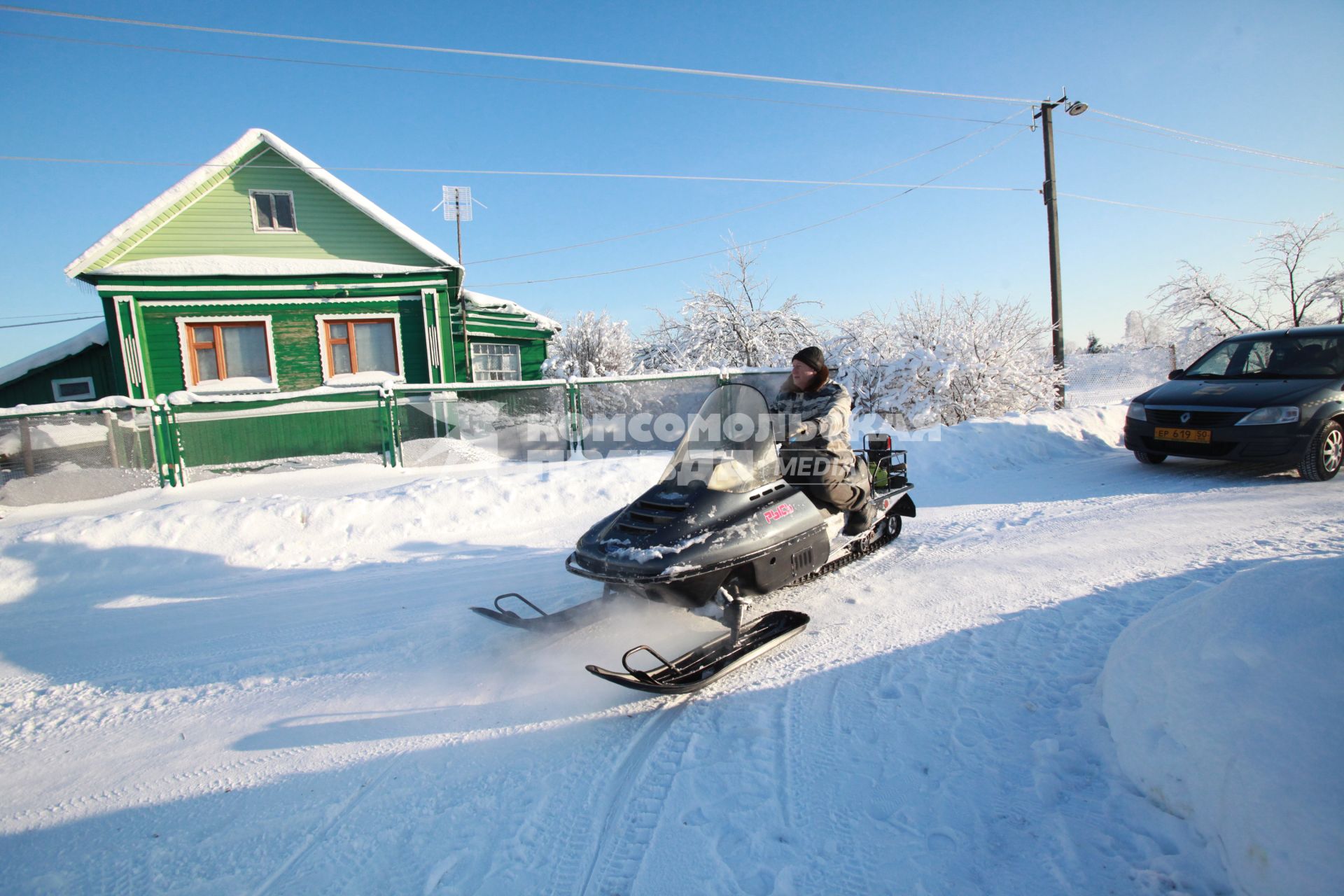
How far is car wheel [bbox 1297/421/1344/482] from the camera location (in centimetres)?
621

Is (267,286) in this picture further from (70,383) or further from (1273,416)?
(1273,416)

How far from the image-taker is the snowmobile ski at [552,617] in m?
3.50

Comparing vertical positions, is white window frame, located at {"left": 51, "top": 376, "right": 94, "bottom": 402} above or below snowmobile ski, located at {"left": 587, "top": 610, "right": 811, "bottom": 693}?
above

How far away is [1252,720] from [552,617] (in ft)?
10.1

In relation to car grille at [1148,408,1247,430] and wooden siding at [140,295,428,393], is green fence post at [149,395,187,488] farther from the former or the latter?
car grille at [1148,408,1247,430]

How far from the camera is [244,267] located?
42.3ft

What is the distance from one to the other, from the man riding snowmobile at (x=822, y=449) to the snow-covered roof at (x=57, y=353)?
16878 mm

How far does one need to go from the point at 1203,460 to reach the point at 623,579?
337 inches

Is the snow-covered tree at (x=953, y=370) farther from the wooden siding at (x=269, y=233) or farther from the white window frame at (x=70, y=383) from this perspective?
the white window frame at (x=70, y=383)

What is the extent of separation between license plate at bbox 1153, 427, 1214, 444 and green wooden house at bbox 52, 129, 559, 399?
13.4 m

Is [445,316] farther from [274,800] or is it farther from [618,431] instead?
[274,800]

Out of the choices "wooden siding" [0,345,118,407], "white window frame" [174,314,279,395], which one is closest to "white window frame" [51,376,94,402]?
"wooden siding" [0,345,118,407]

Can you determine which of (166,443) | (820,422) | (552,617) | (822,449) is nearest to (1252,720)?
(822,449)

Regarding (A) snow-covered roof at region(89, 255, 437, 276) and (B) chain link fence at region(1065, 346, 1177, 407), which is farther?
(B) chain link fence at region(1065, 346, 1177, 407)
